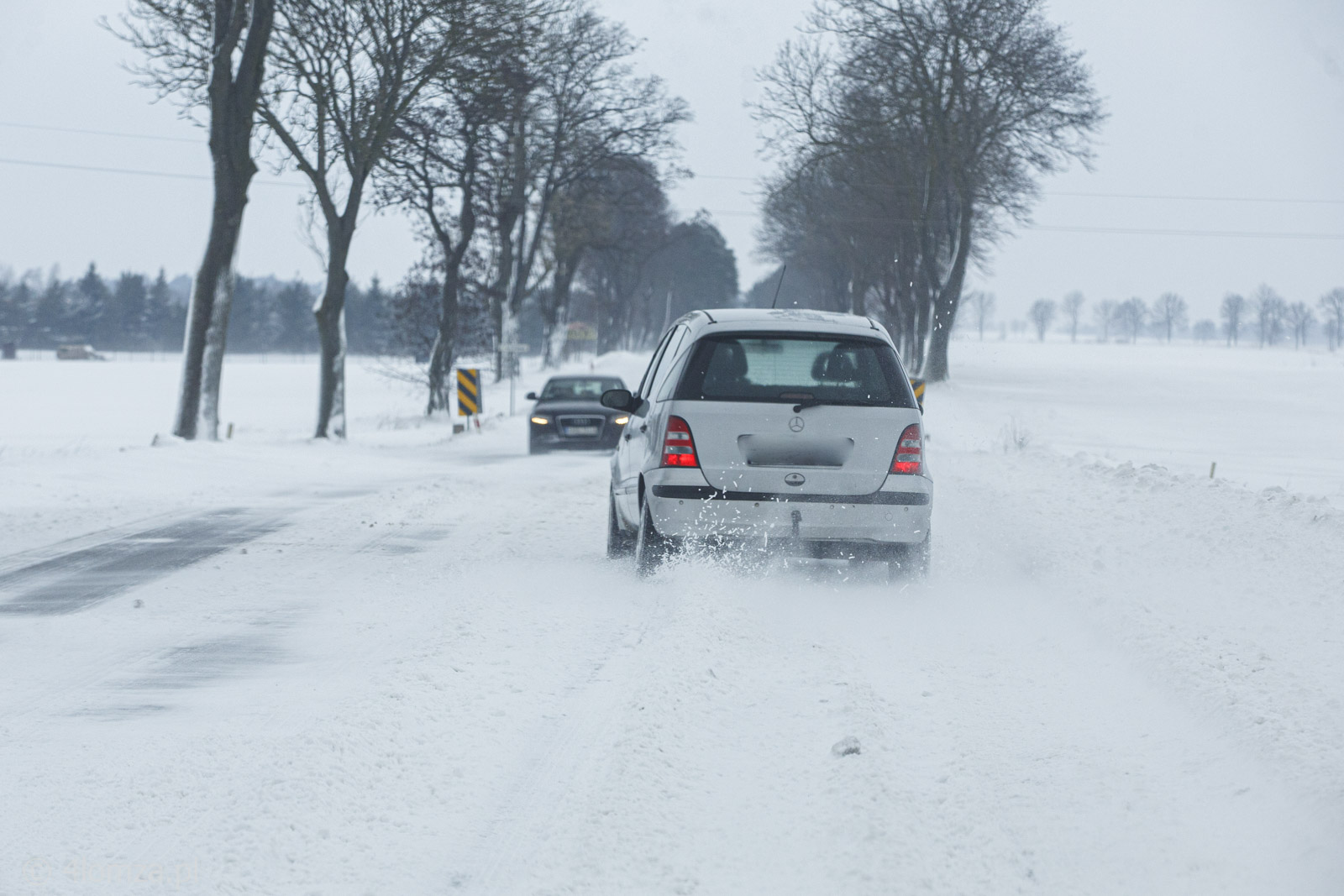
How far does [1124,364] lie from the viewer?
71.8m

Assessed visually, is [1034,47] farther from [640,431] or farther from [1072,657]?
[1072,657]

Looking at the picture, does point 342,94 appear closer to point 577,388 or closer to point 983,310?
point 577,388

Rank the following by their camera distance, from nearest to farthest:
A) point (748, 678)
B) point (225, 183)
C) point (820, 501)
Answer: point (748, 678) < point (820, 501) < point (225, 183)

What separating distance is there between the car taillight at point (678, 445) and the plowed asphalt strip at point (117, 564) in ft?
11.2

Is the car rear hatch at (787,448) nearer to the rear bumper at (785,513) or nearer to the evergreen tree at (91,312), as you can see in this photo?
the rear bumper at (785,513)

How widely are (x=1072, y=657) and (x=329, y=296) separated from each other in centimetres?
2041

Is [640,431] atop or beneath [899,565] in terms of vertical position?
atop

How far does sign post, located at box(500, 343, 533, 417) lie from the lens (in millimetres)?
33438

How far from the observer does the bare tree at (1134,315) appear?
149875mm

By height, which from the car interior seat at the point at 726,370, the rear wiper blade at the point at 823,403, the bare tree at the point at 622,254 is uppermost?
the bare tree at the point at 622,254

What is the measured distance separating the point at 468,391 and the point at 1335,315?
91.0m

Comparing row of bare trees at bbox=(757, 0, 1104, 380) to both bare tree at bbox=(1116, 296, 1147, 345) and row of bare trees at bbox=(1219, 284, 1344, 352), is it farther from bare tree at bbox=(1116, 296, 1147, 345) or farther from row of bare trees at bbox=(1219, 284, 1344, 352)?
bare tree at bbox=(1116, 296, 1147, 345)

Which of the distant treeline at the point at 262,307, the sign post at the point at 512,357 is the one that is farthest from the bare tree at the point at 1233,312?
the sign post at the point at 512,357

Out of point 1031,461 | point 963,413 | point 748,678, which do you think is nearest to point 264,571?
point 748,678
